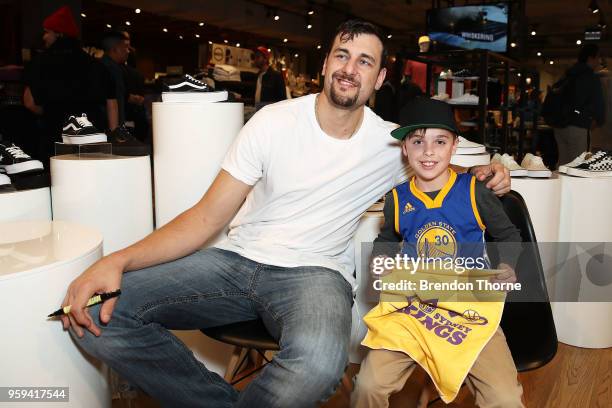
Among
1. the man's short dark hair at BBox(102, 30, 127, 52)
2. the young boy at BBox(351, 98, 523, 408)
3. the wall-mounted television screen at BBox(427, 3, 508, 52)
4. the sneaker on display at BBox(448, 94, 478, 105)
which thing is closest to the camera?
the young boy at BBox(351, 98, 523, 408)

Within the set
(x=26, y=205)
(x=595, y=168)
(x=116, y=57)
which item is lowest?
(x=26, y=205)

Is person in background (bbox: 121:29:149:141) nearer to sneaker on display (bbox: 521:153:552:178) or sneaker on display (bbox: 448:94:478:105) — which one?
sneaker on display (bbox: 448:94:478:105)

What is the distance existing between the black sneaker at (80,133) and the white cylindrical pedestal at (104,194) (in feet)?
0.62

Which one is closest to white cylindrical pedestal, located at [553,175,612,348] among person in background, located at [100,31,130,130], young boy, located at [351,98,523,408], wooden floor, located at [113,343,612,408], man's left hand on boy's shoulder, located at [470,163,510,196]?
wooden floor, located at [113,343,612,408]

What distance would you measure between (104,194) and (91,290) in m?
0.74

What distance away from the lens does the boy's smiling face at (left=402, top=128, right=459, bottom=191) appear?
181 centimetres

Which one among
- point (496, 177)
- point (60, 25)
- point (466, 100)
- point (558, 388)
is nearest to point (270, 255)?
point (496, 177)

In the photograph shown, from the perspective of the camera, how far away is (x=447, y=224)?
5.86 ft

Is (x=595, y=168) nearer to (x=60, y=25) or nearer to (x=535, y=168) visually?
(x=535, y=168)

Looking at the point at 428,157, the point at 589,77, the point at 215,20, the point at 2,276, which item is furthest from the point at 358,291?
the point at 215,20

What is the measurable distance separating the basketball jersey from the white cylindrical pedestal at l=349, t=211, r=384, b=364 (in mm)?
543

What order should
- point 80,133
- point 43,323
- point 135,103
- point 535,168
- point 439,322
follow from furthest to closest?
point 135,103, point 535,168, point 80,133, point 439,322, point 43,323

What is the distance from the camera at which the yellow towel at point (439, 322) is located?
162cm

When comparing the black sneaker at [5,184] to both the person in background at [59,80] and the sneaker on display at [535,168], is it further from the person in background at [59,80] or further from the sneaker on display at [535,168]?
the sneaker on display at [535,168]
